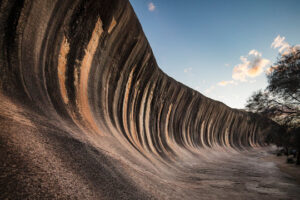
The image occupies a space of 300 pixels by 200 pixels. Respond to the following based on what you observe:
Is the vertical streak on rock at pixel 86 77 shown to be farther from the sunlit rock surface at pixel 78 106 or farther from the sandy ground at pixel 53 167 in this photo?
the sandy ground at pixel 53 167

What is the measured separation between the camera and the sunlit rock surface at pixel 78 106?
1769 millimetres

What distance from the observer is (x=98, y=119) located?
4.64 meters

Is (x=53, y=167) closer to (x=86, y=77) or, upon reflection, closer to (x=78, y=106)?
(x=78, y=106)

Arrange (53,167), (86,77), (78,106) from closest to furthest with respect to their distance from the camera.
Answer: (53,167) < (78,106) < (86,77)

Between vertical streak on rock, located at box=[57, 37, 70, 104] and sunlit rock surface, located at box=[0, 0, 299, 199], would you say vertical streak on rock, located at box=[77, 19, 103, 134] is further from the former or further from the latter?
vertical streak on rock, located at box=[57, 37, 70, 104]

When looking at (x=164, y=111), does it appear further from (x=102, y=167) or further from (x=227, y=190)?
(x=102, y=167)

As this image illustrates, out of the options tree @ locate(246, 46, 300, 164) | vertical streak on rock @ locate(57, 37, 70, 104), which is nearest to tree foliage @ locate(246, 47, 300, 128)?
tree @ locate(246, 46, 300, 164)

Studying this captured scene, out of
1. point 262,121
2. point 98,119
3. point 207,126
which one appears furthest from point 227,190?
point 207,126

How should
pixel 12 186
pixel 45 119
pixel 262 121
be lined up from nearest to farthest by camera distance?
pixel 12 186, pixel 45 119, pixel 262 121

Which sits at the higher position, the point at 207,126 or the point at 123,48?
the point at 123,48

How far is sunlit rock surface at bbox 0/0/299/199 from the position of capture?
5.80 feet

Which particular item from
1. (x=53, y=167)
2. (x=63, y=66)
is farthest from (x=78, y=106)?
(x=53, y=167)

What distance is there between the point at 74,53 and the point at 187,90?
907 cm

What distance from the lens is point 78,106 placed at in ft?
13.1
